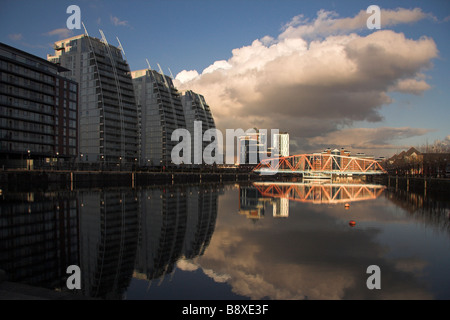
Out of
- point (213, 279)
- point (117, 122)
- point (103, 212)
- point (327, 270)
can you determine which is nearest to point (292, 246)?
point (327, 270)

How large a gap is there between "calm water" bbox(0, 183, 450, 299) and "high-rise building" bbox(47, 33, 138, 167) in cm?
9090

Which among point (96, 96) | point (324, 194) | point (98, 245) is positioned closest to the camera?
point (98, 245)

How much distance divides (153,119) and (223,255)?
14111 cm

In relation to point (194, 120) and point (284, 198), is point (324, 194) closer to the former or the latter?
point (284, 198)

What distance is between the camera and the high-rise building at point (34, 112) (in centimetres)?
7706

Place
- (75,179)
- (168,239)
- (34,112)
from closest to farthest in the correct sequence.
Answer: (168,239)
(75,179)
(34,112)

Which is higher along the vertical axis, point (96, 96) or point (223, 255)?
point (96, 96)

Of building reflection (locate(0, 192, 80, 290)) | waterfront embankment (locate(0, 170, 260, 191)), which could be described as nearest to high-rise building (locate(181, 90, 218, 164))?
waterfront embankment (locate(0, 170, 260, 191))

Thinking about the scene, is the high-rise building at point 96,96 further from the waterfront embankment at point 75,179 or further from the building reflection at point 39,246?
the building reflection at point 39,246

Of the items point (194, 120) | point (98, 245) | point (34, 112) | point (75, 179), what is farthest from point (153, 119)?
point (98, 245)

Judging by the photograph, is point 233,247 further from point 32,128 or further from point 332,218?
point 32,128

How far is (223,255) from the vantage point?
57.1ft

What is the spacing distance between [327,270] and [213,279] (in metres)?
4.90

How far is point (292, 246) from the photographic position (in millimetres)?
19438
